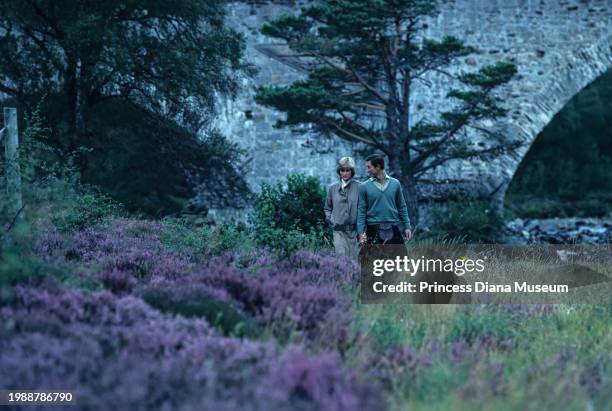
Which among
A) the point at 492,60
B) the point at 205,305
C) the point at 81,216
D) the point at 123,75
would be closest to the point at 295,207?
the point at 81,216

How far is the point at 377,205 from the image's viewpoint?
771cm

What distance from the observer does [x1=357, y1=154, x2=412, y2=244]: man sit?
7.61 meters

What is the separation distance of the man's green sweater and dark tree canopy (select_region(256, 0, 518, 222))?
23.0 ft

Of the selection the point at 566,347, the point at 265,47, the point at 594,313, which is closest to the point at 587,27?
the point at 265,47

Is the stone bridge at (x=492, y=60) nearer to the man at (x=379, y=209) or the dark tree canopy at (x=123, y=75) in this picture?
the dark tree canopy at (x=123, y=75)

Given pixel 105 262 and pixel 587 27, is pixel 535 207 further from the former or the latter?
pixel 105 262

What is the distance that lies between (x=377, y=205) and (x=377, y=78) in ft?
30.0

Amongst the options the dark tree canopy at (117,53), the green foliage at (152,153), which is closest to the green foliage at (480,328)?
the dark tree canopy at (117,53)

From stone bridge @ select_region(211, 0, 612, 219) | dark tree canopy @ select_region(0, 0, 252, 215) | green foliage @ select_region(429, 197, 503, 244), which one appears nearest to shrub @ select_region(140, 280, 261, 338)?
dark tree canopy @ select_region(0, 0, 252, 215)

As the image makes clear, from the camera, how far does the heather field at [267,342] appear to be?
3.94 m

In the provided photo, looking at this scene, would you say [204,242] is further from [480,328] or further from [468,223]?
[468,223]

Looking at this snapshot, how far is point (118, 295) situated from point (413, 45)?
11.0m

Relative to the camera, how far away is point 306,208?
12.0 meters

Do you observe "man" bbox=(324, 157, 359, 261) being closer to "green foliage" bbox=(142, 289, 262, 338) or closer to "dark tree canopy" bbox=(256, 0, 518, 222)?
"green foliage" bbox=(142, 289, 262, 338)
